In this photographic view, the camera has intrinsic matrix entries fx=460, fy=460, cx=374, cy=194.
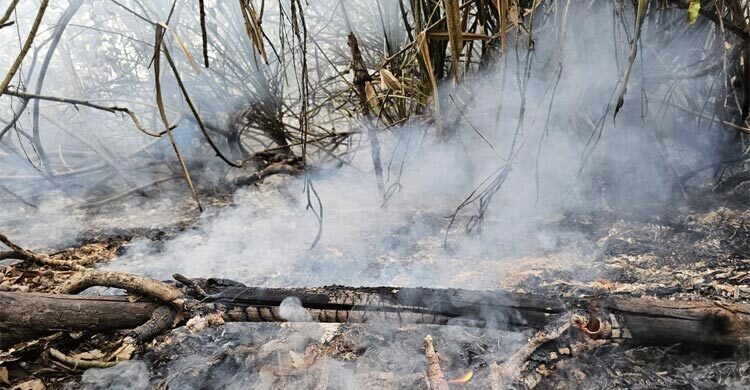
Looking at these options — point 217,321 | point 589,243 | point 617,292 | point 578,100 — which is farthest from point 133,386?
point 578,100

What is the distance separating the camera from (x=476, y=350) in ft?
5.41

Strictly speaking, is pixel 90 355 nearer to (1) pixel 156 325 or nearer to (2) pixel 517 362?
(1) pixel 156 325

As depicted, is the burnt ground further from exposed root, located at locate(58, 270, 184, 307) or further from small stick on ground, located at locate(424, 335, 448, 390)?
exposed root, located at locate(58, 270, 184, 307)

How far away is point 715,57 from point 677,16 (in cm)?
31

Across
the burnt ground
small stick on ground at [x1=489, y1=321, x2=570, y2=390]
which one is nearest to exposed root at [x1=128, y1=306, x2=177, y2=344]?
the burnt ground

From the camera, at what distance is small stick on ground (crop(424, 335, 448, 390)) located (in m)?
1.47

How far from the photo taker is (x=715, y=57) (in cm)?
248

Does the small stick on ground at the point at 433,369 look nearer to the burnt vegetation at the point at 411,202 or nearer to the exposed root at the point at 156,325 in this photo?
the burnt vegetation at the point at 411,202


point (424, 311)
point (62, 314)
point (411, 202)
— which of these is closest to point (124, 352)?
point (62, 314)

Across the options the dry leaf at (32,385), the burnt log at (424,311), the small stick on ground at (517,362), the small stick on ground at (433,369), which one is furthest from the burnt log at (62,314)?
the small stick on ground at (517,362)

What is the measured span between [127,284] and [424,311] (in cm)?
112

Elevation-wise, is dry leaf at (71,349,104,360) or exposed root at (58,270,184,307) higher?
exposed root at (58,270,184,307)

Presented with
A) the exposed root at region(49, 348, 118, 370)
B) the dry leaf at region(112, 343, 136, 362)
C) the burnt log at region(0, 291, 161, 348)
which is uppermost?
the burnt log at region(0, 291, 161, 348)

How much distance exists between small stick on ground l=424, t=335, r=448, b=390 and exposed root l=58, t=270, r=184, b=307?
95cm
